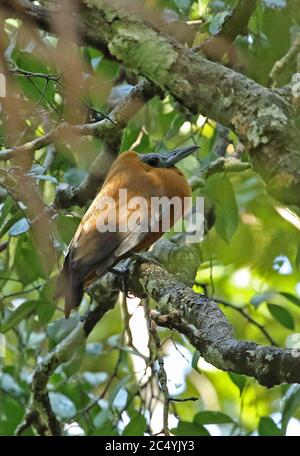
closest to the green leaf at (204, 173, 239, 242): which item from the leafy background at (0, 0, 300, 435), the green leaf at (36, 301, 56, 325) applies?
the leafy background at (0, 0, 300, 435)

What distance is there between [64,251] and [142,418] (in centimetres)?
71

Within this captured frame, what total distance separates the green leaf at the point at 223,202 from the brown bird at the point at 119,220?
19 centimetres

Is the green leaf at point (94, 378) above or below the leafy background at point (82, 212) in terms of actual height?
below

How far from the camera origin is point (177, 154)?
376cm

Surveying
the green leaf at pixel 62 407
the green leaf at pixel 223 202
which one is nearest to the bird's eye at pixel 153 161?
the green leaf at pixel 223 202

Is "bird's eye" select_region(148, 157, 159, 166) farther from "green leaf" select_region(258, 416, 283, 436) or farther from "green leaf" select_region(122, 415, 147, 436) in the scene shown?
"green leaf" select_region(258, 416, 283, 436)

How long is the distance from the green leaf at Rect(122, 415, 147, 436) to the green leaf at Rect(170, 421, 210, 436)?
0.16 meters

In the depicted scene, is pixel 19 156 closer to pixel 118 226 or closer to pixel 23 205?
pixel 23 205

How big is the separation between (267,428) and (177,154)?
124cm

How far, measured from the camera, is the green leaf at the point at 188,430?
3146mm

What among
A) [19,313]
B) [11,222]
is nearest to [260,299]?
[19,313]

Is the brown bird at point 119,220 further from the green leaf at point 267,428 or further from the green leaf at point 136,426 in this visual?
the green leaf at point 267,428

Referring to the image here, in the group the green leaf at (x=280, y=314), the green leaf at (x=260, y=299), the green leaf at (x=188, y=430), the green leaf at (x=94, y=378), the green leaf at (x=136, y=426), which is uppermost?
the green leaf at (x=260, y=299)

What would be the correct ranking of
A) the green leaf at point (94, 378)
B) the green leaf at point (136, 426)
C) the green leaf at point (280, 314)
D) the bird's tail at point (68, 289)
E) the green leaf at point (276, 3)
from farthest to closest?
the green leaf at point (94, 378) → the green leaf at point (280, 314) → the green leaf at point (136, 426) → the bird's tail at point (68, 289) → the green leaf at point (276, 3)
